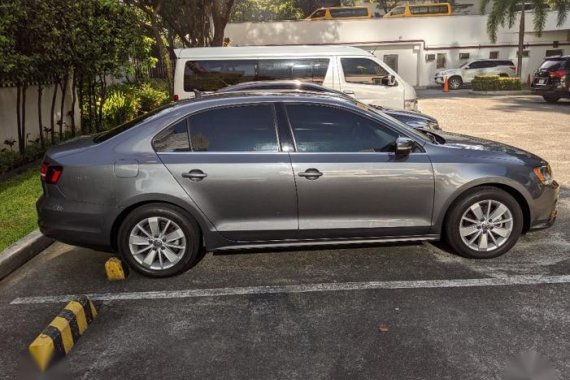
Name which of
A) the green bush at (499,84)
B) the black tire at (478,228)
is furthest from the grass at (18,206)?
the green bush at (499,84)

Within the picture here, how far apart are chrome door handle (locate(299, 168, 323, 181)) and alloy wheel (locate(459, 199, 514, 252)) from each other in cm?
139

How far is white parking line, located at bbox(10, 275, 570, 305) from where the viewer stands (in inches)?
161

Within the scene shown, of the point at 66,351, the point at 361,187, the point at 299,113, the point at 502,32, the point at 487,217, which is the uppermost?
the point at 502,32

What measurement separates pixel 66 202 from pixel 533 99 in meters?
21.5

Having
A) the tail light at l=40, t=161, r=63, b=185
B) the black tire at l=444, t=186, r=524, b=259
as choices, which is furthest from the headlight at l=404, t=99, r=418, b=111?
the tail light at l=40, t=161, r=63, b=185

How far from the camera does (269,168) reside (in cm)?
428

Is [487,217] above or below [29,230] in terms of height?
above

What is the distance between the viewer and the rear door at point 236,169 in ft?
14.0

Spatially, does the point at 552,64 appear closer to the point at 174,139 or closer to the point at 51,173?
the point at 174,139

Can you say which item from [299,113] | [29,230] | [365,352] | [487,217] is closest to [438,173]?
[487,217]

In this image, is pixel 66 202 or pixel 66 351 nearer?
pixel 66 351

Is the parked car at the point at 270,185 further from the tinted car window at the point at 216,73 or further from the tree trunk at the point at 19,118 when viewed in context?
the tinted car window at the point at 216,73

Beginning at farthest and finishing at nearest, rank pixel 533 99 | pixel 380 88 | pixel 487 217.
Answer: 1. pixel 533 99
2. pixel 380 88
3. pixel 487 217

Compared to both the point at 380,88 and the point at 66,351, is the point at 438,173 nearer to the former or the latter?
the point at 66,351
